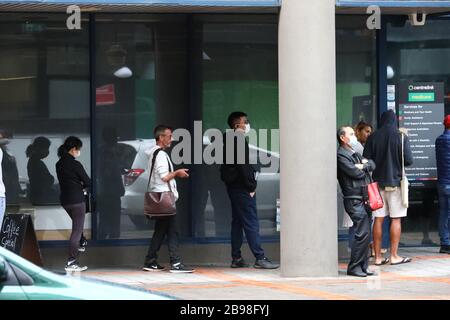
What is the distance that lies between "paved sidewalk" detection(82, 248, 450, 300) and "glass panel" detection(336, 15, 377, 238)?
6.51 ft

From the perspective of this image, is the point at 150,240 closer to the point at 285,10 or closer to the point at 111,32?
the point at 111,32

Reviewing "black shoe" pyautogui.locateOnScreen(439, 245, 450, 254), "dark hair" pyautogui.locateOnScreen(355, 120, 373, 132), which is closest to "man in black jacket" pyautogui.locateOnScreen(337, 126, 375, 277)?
"dark hair" pyautogui.locateOnScreen(355, 120, 373, 132)

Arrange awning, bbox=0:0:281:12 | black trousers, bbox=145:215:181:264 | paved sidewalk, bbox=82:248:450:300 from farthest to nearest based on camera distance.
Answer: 1. black trousers, bbox=145:215:181:264
2. awning, bbox=0:0:281:12
3. paved sidewalk, bbox=82:248:450:300

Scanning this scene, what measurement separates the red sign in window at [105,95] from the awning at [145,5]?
1.24m

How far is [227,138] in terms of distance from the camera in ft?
47.1

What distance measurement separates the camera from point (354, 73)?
51.2 feet

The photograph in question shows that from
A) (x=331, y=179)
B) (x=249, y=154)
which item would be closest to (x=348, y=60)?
(x=249, y=154)

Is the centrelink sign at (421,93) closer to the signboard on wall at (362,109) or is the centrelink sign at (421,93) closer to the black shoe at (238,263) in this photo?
the signboard on wall at (362,109)

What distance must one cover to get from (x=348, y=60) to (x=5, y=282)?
9842 millimetres

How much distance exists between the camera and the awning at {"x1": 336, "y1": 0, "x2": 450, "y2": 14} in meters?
13.4

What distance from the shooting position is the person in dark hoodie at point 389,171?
1437 cm

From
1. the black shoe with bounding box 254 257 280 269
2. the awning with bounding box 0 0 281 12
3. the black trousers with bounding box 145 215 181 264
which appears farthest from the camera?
the black shoe with bounding box 254 257 280 269

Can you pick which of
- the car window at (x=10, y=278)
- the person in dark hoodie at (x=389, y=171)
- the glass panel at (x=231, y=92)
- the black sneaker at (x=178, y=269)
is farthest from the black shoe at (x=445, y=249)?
the car window at (x=10, y=278)

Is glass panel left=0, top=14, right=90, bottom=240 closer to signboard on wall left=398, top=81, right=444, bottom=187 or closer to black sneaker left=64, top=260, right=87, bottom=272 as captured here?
black sneaker left=64, top=260, right=87, bottom=272
